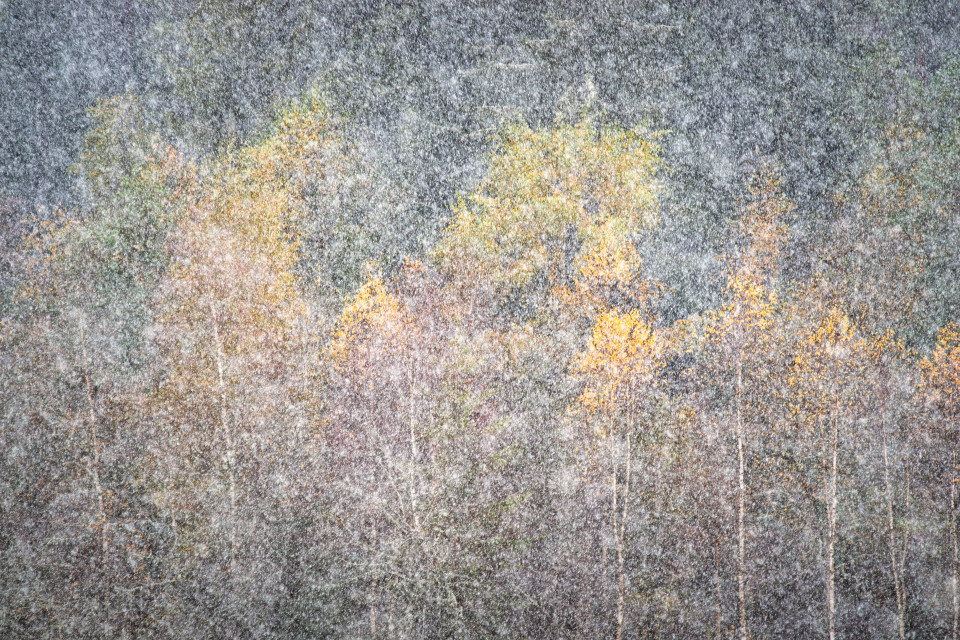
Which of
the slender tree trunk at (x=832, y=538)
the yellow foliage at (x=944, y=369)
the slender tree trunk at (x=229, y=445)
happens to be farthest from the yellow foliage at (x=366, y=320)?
the yellow foliage at (x=944, y=369)

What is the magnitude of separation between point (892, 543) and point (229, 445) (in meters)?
3.24

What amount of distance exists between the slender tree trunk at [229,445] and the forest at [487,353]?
11 mm

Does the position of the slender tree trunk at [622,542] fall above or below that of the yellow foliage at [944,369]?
below

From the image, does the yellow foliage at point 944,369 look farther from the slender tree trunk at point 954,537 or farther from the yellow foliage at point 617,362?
the yellow foliage at point 617,362

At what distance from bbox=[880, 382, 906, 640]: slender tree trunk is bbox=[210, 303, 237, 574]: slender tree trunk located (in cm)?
312

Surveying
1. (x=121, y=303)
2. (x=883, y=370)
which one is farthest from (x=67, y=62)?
(x=883, y=370)

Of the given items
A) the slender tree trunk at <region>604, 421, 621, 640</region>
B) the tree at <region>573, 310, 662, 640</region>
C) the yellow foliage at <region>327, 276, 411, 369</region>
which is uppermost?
the yellow foliage at <region>327, 276, 411, 369</region>

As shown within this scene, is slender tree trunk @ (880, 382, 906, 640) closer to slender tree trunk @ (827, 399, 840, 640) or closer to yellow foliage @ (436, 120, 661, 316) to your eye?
slender tree trunk @ (827, 399, 840, 640)

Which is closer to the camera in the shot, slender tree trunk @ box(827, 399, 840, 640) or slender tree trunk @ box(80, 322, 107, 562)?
slender tree trunk @ box(80, 322, 107, 562)

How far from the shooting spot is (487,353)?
140 inches

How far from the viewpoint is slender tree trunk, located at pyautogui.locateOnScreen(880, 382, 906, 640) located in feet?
11.3

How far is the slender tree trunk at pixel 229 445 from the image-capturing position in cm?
348

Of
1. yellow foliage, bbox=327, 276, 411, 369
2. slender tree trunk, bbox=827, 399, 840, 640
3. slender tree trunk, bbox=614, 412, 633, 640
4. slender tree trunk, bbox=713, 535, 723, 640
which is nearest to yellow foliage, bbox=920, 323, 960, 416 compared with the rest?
slender tree trunk, bbox=827, 399, 840, 640

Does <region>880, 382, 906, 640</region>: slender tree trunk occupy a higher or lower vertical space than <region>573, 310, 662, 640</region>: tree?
lower
